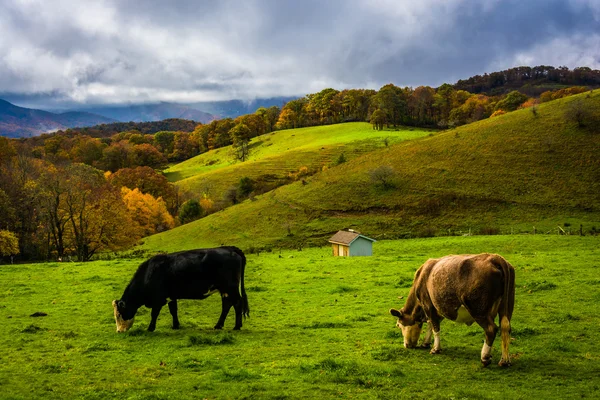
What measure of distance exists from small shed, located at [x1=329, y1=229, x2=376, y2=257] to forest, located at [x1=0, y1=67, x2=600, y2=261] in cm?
2376

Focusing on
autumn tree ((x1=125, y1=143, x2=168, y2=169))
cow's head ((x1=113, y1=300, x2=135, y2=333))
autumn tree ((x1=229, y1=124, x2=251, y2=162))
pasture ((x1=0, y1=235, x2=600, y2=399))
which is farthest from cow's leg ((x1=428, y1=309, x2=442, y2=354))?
autumn tree ((x1=125, y1=143, x2=168, y2=169))

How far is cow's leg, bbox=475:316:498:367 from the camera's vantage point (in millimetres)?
10484

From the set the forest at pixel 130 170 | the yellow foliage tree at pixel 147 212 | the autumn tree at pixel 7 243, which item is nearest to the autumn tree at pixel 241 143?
the forest at pixel 130 170

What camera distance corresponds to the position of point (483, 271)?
10539 mm

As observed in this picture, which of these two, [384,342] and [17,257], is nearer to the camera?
[384,342]

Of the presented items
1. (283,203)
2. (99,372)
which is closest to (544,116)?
(283,203)

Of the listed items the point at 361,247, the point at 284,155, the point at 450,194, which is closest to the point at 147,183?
the point at 284,155

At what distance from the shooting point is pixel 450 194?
63469 millimetres

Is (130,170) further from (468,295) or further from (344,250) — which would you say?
(468,295)

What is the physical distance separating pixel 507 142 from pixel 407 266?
173 feet

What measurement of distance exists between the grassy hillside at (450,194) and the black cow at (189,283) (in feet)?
127

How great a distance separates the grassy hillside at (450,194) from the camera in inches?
2248

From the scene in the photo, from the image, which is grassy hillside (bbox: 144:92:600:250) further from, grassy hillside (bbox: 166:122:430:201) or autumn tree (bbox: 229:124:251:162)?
autumn tree (bbox: 229:124:251:162)

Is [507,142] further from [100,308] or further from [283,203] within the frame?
[100,308]
